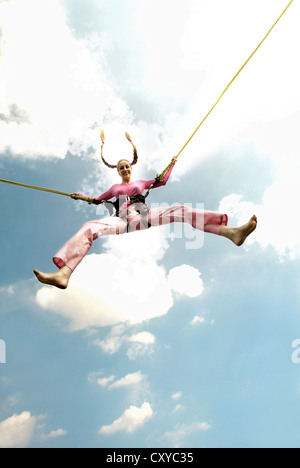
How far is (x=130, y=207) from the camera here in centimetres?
632

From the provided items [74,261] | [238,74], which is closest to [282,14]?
[238,74]

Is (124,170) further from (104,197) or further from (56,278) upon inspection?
(56,278)

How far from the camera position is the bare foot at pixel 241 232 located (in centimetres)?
530

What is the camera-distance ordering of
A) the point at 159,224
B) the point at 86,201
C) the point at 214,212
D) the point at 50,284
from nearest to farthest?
the point at 50,284 < the point at 214,212 < the point at 159,224 < the point at 86,201

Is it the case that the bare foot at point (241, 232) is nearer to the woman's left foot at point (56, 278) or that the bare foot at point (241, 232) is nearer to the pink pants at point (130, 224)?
the pink pants at point (130, 224)

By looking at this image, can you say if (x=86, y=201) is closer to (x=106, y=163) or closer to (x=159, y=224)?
(x=106, y=163)

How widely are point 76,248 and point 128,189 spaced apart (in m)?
1.64

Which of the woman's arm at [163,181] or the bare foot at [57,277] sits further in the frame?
the woman's arm at [163,181]

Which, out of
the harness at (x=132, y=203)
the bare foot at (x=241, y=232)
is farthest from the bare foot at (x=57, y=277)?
the bare foot at (x=241, y=232)

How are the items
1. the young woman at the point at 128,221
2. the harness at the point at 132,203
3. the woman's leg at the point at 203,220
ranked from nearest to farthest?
1. the young woman at the point at 128,221
2. the woman's leg at the point at 203,220
3. the harness at the point at 132,203

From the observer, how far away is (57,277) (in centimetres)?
505

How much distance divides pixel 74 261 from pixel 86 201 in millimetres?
1679

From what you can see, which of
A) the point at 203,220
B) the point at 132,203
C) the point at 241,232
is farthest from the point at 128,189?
the point at 241,232

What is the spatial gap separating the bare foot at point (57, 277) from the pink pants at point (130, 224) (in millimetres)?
96
